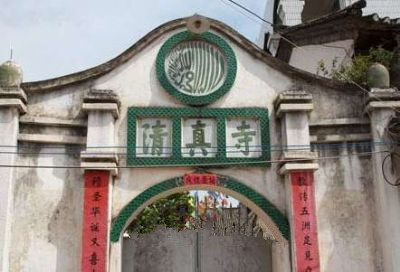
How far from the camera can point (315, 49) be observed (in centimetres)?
1526

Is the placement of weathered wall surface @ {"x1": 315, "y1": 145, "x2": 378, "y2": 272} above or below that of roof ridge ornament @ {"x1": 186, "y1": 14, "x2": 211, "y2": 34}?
below

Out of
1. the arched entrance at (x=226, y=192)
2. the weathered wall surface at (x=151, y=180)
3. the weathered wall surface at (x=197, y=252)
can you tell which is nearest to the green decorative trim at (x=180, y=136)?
the weathered wall surface at (x=151, y=180)

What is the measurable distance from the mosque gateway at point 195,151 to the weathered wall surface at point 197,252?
0.74 m

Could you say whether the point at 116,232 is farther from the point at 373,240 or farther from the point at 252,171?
the point at 373,240

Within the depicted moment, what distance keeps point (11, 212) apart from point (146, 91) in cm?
277

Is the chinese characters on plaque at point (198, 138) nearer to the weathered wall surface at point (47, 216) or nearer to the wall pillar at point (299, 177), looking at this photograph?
the wall pillar at point (299, 177)

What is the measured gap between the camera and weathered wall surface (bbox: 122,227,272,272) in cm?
980

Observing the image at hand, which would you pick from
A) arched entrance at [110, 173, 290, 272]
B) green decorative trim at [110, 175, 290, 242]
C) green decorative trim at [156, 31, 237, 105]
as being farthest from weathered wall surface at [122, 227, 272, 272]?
green decorative trim at [156, 31, 237, 105]

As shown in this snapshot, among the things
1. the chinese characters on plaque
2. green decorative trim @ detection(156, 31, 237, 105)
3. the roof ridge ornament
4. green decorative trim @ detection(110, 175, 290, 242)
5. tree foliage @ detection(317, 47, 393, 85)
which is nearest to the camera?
green decorative trim @ detection(110, 175, 290, 242)

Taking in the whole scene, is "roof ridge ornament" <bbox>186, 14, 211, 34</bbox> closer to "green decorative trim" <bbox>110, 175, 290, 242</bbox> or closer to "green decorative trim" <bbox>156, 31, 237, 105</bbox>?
"green decorative trim" <bbox>156, 31, 237, 105</bbox>

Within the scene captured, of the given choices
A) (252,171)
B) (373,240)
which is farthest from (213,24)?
(373,240)

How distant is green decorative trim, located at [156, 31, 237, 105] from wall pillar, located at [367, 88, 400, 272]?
7.46ft

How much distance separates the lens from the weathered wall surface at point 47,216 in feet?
26.2

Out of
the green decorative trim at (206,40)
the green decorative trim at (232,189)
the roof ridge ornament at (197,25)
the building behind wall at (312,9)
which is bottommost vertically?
the green decorative trim at (232,189)
